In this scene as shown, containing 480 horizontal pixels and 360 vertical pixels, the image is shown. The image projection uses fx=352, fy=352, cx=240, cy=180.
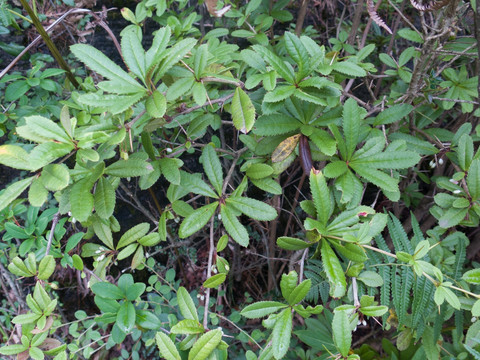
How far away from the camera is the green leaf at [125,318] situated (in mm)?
1177

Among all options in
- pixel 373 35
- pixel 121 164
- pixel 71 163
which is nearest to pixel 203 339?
pixel 121 164

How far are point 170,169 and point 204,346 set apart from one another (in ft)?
1.81

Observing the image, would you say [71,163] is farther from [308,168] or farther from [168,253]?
[308,168]

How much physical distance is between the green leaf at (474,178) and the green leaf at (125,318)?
1269 millimetres

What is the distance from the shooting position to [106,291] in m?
1.24

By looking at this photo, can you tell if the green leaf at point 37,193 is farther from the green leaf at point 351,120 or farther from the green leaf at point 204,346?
the green leaf at point 351,120

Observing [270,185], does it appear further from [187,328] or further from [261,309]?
[187,328]

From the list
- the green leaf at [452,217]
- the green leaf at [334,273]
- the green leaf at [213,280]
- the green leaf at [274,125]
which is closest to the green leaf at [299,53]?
the green leaf at [274,125]

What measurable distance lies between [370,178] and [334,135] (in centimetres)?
18

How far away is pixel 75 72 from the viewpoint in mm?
2182

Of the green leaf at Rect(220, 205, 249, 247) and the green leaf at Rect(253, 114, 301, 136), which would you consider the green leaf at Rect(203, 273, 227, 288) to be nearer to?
the green leaf at Rect(220, 205, 249, 247)

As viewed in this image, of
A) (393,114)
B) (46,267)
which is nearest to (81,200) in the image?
(46,267)

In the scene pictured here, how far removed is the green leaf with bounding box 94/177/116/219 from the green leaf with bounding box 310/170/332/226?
1.99 feet

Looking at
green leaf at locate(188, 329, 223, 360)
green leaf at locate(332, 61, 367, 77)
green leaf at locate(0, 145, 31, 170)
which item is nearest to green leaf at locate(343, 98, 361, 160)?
green leaf at locate(332, 61, 367, 77)
